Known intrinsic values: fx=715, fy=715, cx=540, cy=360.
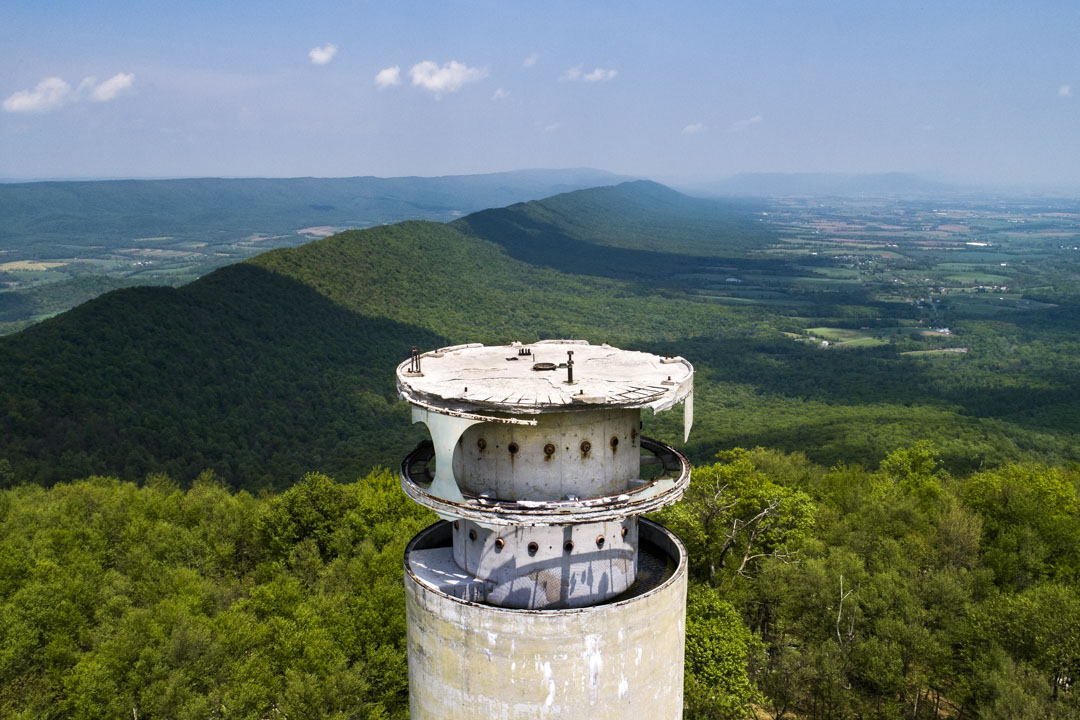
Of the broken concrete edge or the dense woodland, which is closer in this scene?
the broken concrete edge

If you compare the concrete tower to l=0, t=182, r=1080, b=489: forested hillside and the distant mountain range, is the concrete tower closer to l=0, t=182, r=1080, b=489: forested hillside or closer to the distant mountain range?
the distant mountain range

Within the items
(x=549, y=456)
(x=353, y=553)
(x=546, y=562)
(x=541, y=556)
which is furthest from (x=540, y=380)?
(x=353, y=553)

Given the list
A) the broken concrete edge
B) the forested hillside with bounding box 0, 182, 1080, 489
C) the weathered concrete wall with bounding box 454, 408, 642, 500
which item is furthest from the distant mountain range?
the weathered concrete wall with bounding box 454, 408, 642, 500

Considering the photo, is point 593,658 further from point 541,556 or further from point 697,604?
point 697,604

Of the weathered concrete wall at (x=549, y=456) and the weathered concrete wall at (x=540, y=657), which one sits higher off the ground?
the weathered concrete wall at (x=549, y=456)

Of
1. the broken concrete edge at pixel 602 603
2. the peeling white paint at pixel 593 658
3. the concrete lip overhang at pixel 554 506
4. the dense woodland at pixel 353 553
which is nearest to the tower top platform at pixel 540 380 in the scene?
the concrete lip overhang at pixel 554 506

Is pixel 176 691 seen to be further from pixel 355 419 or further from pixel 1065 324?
pixel 1065 324

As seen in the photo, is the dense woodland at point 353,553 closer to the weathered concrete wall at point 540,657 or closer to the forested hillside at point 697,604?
the forested hillside at point 697,604
